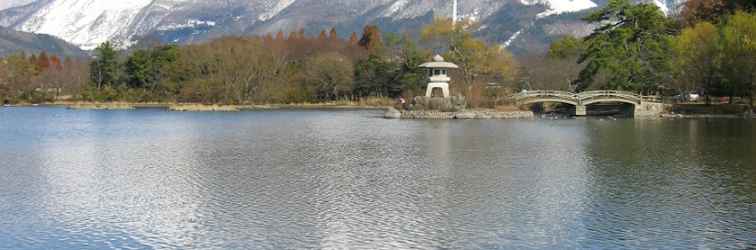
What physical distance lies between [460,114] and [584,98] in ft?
33.4

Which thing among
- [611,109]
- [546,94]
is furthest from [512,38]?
[546,94]

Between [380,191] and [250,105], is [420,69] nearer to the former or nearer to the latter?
[250,105]

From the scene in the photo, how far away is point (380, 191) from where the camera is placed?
23.1 m

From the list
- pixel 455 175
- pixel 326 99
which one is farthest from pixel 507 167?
pixel 326 99

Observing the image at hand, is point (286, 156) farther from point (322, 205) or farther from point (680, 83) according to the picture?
point (680, 83)

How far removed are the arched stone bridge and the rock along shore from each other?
238 centimetres

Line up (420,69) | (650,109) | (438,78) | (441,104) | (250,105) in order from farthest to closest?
(250,105) < (420,69) < (438,78) < (650,109) < (441,104)

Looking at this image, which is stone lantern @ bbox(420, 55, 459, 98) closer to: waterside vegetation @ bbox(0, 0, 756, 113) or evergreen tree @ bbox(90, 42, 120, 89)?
waterside vegetation @ bbox(0, 0, 756, 113)

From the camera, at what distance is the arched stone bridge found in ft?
202

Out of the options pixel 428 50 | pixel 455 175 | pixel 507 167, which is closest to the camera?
pixel 455 175

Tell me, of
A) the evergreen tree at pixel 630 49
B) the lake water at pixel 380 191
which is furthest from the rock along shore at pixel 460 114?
the lake water at pixel 380 191

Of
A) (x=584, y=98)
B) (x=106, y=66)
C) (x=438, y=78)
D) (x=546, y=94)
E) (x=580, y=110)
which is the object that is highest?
(x=106, y=66)

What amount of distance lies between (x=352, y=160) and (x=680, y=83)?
39.7 metres

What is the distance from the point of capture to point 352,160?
3083 cm
